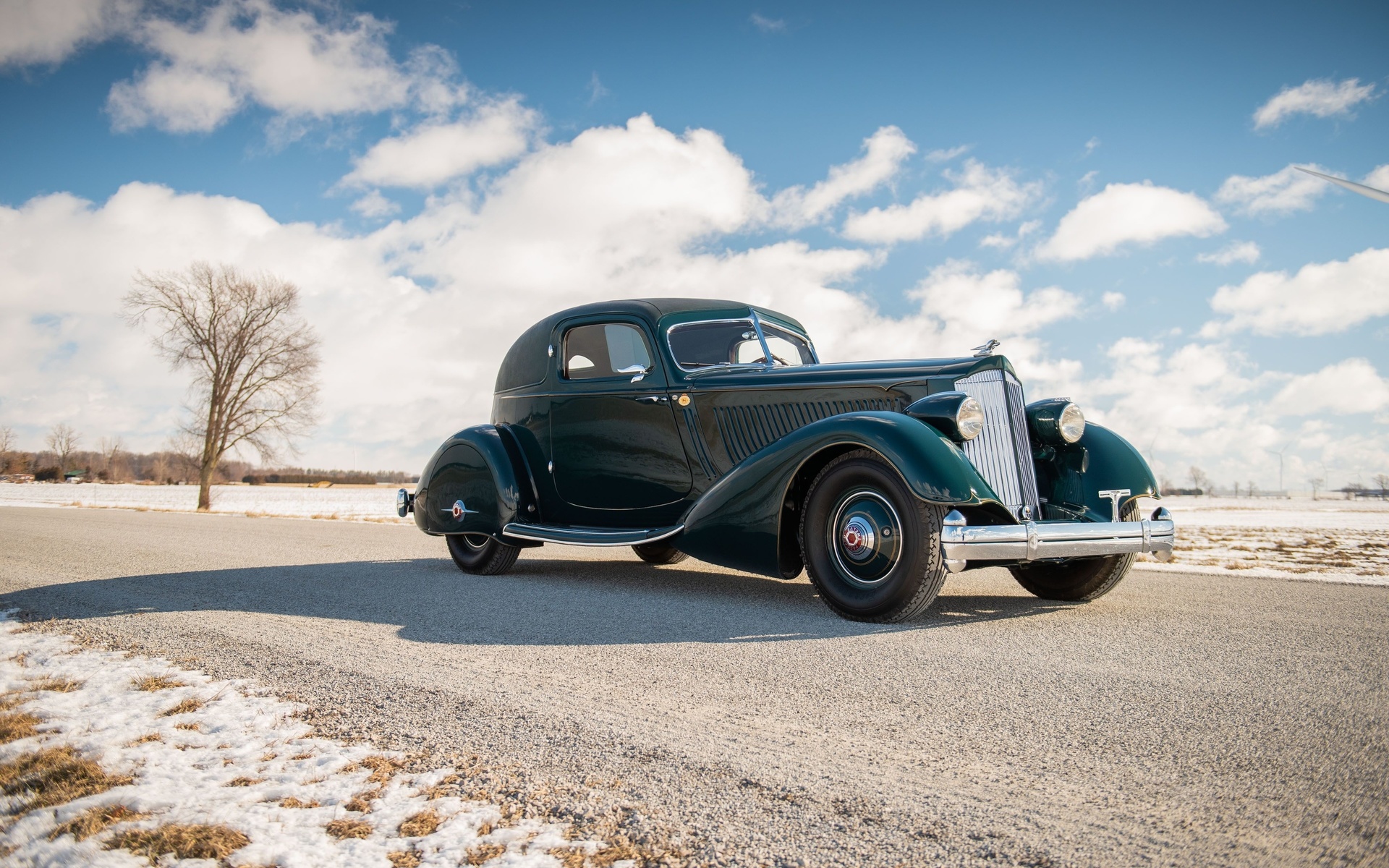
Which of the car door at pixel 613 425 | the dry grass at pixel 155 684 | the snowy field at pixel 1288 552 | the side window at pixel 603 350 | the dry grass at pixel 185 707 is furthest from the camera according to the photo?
the snowy field at pixel 1288 552

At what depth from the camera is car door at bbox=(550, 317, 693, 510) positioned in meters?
5.70

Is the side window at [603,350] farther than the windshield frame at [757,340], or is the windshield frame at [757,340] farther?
the side window at [603,350]

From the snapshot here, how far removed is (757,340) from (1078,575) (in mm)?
2761

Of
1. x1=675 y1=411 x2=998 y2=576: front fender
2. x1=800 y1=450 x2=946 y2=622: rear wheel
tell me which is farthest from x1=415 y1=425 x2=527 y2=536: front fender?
x1=800 y1=450 x2=946 y2=622: rear wheel

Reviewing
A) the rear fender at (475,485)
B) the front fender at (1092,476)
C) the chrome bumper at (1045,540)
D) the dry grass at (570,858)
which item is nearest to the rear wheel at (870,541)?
the chrome bumper at (1045,540)

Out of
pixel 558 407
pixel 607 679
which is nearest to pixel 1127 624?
pixel 607 679

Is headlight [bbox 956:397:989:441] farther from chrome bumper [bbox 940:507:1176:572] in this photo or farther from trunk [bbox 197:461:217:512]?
trunk [bbox 197:461:217:512]

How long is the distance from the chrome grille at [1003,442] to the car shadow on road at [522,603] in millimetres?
678

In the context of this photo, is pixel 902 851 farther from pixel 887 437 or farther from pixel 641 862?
pixel 887 437

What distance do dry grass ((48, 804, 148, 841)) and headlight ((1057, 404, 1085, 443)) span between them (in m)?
4.69

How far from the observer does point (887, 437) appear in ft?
13.2

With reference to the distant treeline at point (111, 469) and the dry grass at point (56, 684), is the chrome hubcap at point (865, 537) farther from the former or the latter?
the distant treeline at point (111, 469)

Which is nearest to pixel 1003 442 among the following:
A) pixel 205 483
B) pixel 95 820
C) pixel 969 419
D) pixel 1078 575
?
pixel 969 419

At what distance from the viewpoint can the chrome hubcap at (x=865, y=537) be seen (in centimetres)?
406
